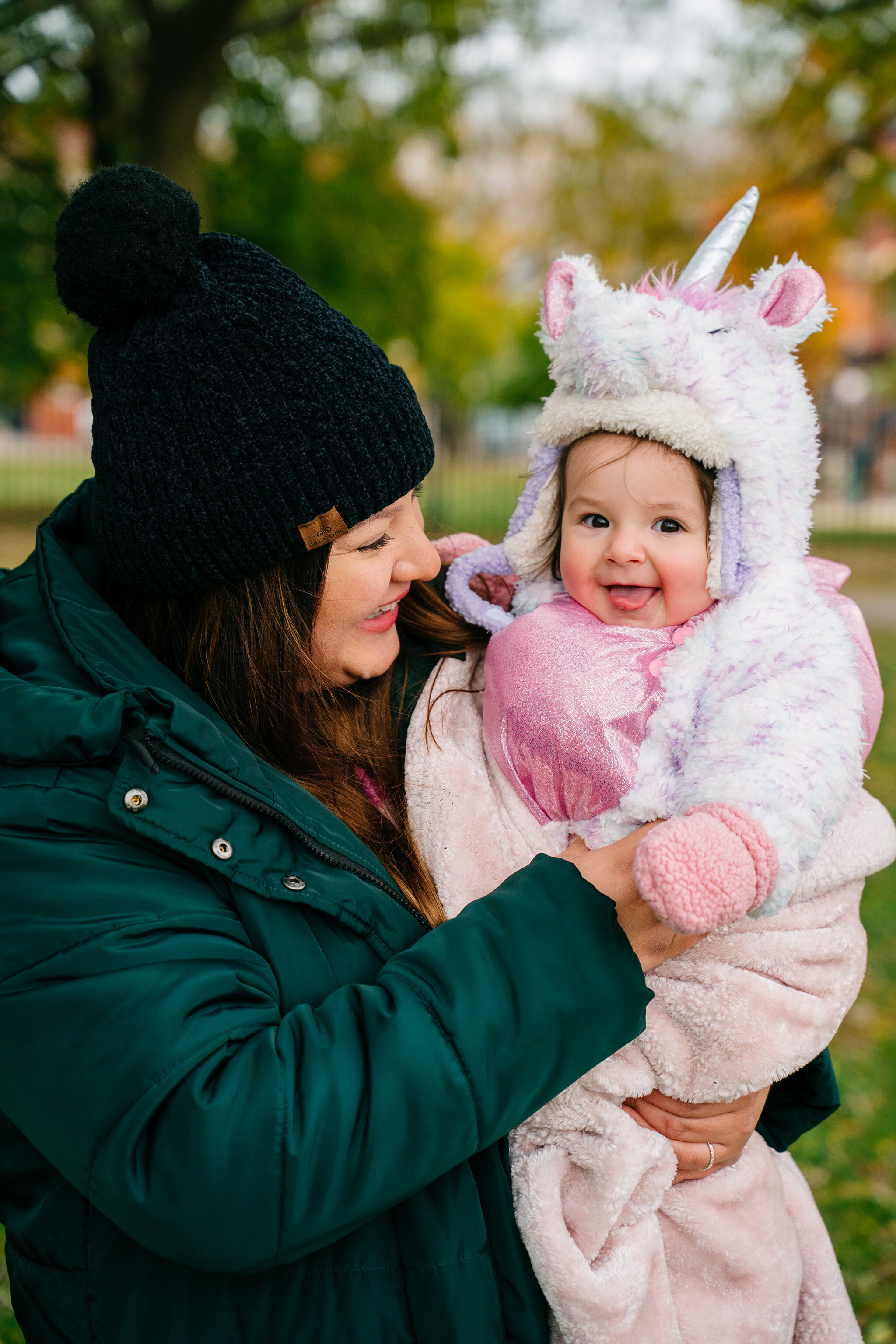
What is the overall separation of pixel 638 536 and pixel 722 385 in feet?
0.96

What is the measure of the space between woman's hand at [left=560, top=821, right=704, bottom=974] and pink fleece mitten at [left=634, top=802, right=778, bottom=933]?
0.06 m

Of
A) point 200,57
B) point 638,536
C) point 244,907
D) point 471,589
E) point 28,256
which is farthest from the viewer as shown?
point 28,256

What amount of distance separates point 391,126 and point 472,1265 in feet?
46.7

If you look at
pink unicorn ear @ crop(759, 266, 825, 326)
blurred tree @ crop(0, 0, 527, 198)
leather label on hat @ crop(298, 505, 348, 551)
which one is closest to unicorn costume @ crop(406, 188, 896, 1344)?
pink unicorn ear @ crop(759, 266, 825, 326)

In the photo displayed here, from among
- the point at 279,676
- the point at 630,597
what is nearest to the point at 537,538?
the point at 630,597

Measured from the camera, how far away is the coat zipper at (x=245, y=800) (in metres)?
1.40

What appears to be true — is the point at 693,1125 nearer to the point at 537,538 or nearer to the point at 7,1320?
the point at 537,538

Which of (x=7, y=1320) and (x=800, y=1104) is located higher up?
(x=800, y=1104)

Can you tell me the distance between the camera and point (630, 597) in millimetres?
1929

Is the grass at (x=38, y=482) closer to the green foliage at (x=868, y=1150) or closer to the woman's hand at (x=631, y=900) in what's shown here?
the green foliage at (x=868, y=1150)

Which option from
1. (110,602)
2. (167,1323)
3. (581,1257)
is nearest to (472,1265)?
(581,1257)

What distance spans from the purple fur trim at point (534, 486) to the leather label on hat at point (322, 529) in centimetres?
43

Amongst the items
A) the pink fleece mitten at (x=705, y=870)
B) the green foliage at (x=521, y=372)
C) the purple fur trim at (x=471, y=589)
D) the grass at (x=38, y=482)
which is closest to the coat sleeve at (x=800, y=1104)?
the pink fleece mitten at (x=705, y=870)

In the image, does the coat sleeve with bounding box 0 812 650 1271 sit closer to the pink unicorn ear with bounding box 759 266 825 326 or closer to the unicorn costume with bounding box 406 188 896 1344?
the unicorn costume with bounding box 406 188 896 1344
